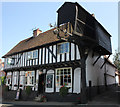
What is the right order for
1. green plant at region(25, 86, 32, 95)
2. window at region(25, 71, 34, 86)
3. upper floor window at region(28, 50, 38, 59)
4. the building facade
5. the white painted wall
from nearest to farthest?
the white painted wall, the building facade, green plant at region(25, 86, 32, 95), window at region(25, 71, 34, 86), upper floor window at region(28, 50, 38, 59)

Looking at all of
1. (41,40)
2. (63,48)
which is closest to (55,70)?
(63,48)

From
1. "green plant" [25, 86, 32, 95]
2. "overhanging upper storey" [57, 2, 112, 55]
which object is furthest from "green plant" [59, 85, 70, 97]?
"green plant" [25, 86, 32, 95]

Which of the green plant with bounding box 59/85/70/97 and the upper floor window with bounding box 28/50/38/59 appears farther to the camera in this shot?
the upper floor window with bounding box 28/50/38/59

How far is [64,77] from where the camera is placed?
11953 millimetres

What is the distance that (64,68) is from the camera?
12125mm

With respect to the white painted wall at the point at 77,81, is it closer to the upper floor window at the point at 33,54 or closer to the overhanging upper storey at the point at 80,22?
the overhanging upper storey at the point at 80,22

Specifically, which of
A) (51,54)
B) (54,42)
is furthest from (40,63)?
(54,42)

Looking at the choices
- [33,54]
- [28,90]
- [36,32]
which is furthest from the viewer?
[36,32]

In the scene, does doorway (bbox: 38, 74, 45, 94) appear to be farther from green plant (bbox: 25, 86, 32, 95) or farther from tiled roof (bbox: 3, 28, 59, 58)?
tiled roof (bbox: 3, 28, 59, 58)

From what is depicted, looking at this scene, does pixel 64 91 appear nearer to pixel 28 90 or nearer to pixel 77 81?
pixel 77 81

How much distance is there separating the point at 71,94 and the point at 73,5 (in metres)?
7.02

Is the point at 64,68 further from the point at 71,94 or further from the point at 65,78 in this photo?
the point at 71,94

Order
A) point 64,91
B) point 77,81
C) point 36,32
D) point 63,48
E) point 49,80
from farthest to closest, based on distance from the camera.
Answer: point 36,32
point 49,80
point 63,48
point 64,91
point 77,81

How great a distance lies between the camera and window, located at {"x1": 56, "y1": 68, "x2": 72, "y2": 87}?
1158 cm
